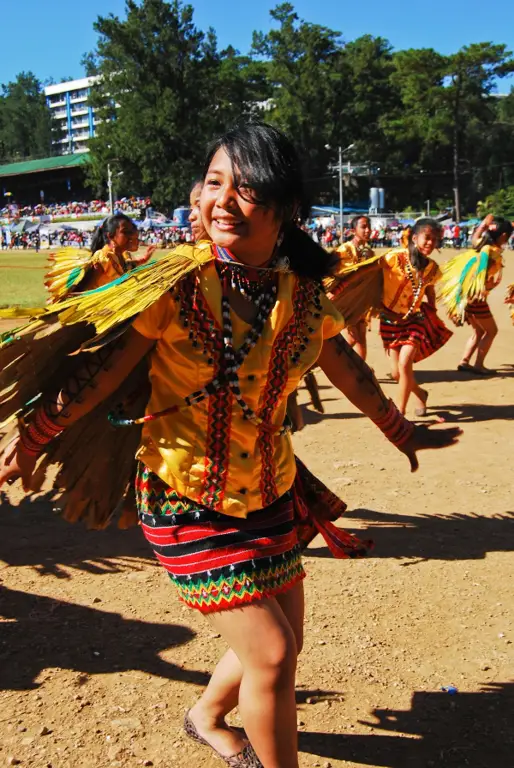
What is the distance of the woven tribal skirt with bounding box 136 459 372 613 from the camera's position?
2.08 meters

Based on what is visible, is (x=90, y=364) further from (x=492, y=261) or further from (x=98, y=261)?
(x=492, y=261)

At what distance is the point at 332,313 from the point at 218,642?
172 cm

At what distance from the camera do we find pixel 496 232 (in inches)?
367

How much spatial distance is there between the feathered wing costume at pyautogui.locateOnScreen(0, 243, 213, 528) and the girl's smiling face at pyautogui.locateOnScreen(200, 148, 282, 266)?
89 millimetres

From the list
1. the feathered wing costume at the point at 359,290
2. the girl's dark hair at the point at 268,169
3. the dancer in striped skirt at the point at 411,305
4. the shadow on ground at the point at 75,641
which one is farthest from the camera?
the dancer in striped skirt at the point at 411,305

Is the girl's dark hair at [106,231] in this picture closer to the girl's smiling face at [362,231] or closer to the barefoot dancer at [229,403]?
the girl's smiling face at [362,231]

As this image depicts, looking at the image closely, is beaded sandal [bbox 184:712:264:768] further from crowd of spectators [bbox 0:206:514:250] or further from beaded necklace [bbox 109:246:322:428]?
crowd of spectators [bbox 0:206:514:250]

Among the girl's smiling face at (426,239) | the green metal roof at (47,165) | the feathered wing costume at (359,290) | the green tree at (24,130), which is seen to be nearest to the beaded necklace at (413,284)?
the girl's smiling face at (426,239)

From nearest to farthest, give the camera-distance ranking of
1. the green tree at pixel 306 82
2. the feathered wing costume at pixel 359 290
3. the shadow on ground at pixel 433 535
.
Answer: the shadow on ground at pixel 433 535 < the feathered wing costume at pixel 359 290 < the green tree at pixel 306 82

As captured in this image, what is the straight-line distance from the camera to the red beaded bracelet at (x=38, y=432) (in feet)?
7.34

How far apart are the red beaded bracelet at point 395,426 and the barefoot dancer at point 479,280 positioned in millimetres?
7172

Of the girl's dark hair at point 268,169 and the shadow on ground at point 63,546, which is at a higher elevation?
the girl's dark hair at point 268,169

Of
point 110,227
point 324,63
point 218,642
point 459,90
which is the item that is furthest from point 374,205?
point 218,642

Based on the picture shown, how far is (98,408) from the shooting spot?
8.25 ft
